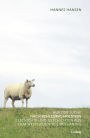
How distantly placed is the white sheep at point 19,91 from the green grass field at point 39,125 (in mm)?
4117

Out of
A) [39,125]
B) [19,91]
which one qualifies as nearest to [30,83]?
[19,91]

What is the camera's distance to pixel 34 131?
18938 millimetres

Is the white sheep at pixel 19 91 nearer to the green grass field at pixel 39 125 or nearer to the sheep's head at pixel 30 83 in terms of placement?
the sheep's head at pixel 30 83

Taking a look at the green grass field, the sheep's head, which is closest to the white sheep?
the sheep's head

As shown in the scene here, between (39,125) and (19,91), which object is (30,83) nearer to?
(19,91)

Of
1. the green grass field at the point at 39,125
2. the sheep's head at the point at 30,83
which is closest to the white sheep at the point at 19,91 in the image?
the sheep's head at the point at 30,83

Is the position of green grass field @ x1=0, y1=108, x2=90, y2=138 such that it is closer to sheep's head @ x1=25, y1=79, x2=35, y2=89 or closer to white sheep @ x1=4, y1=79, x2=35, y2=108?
sheep's head @ x1=25, y1=79, x2=35, y2=89

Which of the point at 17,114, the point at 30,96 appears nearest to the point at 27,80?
the point at 30,96

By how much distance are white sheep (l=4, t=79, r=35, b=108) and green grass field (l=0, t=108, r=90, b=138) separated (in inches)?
162

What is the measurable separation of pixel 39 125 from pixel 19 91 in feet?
26.3

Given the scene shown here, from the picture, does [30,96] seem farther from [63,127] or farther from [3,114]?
[63,127]

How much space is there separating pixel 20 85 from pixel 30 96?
4.56 ft

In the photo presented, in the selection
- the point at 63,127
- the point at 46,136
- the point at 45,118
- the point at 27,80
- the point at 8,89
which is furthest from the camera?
the point at 8,89

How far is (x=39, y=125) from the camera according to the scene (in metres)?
20.1
